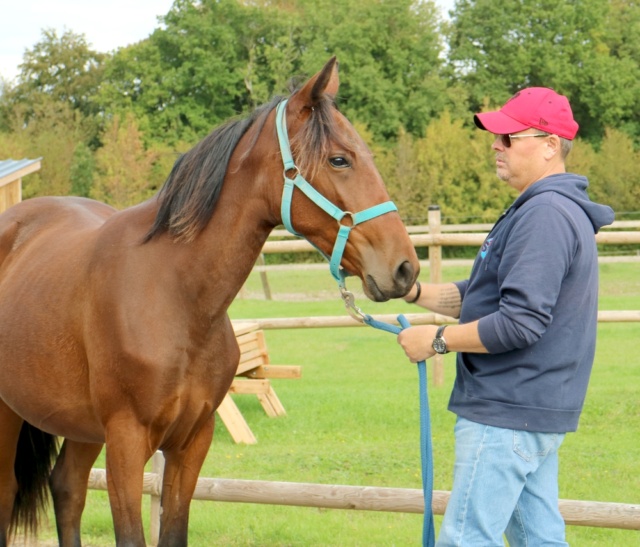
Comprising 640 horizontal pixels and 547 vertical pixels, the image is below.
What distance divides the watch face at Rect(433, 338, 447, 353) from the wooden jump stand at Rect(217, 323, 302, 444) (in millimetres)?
4316

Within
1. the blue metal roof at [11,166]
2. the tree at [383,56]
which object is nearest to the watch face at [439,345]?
the blue metal roof at [11,166]

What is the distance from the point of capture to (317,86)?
8.86 feet

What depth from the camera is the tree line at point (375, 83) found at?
2941 centimetres

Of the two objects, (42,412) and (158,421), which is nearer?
(158,421)

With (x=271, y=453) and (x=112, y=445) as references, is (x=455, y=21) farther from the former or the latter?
(x=112, y=445)

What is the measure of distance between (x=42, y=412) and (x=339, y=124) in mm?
1677

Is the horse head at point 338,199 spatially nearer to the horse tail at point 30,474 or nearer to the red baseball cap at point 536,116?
the red baseball cap at point 536,116

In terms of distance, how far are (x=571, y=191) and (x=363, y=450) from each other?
13.1 ft

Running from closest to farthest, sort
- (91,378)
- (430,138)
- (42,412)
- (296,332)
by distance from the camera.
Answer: (91,378)
(42,412)
(296,332)
(430,138)

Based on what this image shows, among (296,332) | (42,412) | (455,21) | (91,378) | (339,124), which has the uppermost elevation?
(455,21)

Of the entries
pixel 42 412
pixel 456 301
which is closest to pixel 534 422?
pixel 456 301

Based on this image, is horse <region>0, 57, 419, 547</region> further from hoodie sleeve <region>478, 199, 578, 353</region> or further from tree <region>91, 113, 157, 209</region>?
tree <region>91, 113, 157, 209</region>

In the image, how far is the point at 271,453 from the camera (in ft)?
20.4

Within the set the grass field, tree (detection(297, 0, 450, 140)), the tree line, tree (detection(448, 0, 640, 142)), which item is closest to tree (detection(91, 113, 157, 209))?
the tree line
